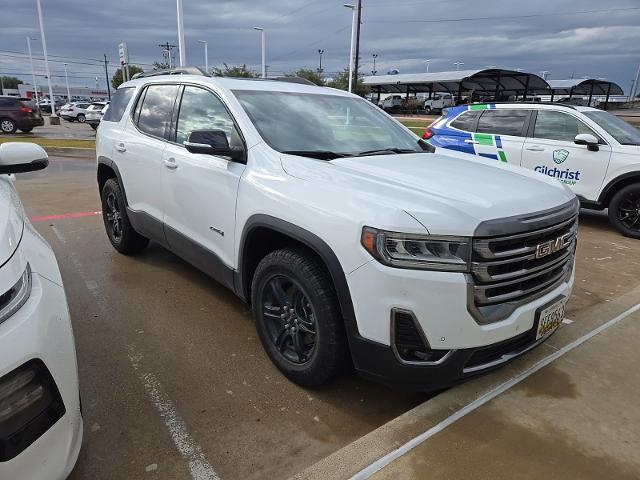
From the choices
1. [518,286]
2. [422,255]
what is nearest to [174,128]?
[422,255]

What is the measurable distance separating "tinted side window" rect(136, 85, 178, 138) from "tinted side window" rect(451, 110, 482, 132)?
5.43 metres

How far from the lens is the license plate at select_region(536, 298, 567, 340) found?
2531mm

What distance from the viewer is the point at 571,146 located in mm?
7027

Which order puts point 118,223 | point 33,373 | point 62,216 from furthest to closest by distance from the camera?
1. point 62,216
2. point 118,223
3. point 33,373

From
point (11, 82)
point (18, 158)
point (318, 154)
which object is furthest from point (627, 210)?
point (11, 82)

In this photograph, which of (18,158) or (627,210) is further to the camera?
(627,210)

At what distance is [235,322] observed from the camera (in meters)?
3.78

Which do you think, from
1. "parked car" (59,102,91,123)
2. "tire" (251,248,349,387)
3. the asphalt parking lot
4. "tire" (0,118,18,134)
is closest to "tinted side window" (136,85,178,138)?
the asphalt parking lot

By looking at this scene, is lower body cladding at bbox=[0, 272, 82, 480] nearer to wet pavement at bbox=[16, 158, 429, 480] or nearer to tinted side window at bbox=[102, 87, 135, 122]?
wet pavement at bbox=[16, 158, 429, 480]

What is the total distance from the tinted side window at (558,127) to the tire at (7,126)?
71.1ft

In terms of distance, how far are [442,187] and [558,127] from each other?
5.70m

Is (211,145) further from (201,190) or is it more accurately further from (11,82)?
(11,82)

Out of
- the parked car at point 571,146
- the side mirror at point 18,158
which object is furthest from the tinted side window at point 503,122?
the side mirror at point 18,158

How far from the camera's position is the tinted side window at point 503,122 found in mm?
7598
